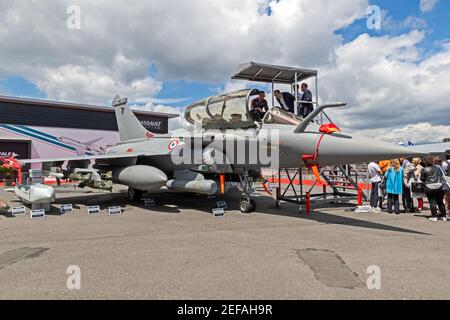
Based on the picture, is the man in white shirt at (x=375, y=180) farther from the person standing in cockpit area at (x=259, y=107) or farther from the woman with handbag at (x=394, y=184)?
the person standing in cockpit area at (x=259, y=107)

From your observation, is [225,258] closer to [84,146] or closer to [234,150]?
[234,150]

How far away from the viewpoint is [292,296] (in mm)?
3234

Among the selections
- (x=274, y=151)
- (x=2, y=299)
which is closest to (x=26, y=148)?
(x=274, y=151)

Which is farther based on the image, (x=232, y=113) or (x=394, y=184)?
(x=394, y=184)

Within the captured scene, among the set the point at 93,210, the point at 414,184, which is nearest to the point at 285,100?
the point at 414,184

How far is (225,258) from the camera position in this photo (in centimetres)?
462

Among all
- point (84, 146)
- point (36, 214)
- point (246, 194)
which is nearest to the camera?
point (36, 214)

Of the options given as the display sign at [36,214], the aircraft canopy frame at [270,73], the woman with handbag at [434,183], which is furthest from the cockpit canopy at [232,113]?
the display sign at [36,214]

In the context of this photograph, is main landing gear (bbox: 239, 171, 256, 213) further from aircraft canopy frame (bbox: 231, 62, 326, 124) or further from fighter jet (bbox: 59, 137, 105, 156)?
fighter jet (bbox: 59, 137, 105, 156)

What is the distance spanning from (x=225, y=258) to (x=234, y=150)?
436 centimetres

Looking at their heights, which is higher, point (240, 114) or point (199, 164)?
point (240, 114)

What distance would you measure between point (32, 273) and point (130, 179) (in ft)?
19.9

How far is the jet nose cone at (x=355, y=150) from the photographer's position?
5976mm
